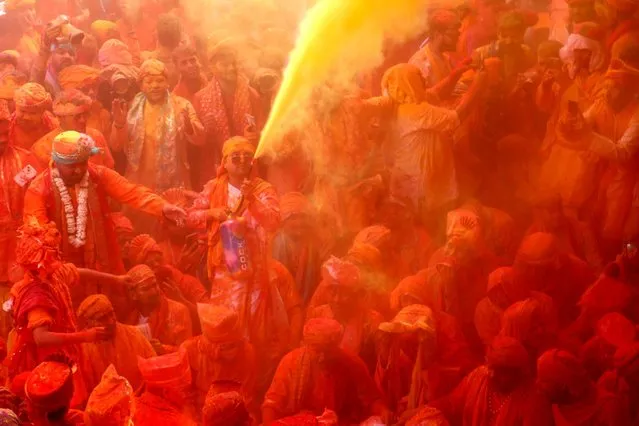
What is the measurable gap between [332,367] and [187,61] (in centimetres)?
275

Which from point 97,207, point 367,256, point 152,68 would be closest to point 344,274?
point 367,256

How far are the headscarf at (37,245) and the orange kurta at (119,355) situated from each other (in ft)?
2.12

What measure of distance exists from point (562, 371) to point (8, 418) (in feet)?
11.2

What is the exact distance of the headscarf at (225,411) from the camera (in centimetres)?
945

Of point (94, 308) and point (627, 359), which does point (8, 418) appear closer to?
point (94, 308)

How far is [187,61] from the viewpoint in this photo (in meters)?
11.4

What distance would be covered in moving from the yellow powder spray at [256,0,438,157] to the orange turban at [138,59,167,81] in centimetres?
87

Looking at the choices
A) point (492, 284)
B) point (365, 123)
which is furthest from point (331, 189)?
point (492, 284)

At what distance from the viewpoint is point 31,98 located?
425 inches

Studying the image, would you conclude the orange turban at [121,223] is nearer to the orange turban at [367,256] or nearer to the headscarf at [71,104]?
the headscarf at [71,104]

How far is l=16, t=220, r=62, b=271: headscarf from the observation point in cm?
987

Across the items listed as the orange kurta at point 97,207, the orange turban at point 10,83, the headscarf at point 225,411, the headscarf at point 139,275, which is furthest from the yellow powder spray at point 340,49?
the headscarf at point 225,411

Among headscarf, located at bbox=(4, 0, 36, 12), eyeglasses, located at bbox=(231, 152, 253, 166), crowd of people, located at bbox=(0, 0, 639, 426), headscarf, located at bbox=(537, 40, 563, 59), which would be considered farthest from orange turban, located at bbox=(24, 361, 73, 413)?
headscarf, located at bbox=(537, 40, 563, 59)

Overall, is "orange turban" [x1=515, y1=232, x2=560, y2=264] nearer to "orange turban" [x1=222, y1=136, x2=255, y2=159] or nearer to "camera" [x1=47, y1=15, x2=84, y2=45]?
"orange turban" [x1=222, y1=136, x2=255, y2=159]
